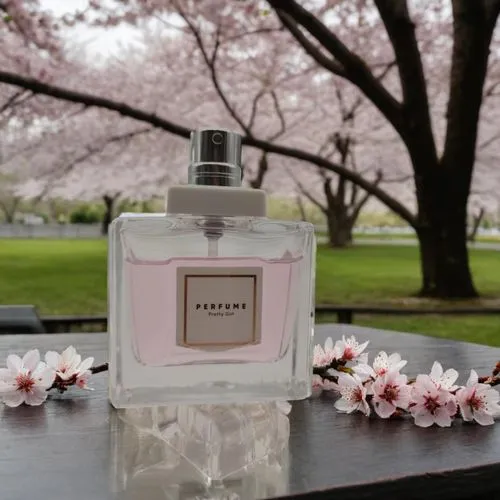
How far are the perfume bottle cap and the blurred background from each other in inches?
54.2

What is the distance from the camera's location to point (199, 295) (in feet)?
1.93

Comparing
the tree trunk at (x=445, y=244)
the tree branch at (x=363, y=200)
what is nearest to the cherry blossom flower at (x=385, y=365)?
the tree trunk at (x=445, y=244)

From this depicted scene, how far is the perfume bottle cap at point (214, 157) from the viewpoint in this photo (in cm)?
60

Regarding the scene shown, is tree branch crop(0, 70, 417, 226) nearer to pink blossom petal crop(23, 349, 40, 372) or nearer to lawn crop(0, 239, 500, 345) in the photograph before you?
lawn crop(0, 239, 500, 345)

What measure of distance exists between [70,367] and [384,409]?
317 mm

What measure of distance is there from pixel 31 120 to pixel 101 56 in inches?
70.3

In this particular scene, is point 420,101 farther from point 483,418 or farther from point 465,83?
point 483,418

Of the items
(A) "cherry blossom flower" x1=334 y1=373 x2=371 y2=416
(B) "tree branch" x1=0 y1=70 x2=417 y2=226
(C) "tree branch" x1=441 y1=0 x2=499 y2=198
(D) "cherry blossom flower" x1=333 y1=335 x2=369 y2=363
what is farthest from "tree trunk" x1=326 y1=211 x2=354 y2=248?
(A) "cherry blossom flower" x1=334 y1=373 x2=371 y2=416

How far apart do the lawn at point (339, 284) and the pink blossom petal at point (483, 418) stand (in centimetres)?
323

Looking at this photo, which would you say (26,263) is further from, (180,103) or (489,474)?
(489,474)

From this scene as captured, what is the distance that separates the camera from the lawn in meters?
4.16

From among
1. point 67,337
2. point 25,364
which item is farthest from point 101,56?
point 25,364

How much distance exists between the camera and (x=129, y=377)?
0.60 metres

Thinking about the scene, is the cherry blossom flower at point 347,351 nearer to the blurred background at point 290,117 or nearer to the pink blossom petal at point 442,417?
the pink blossom petal at point 442,417
